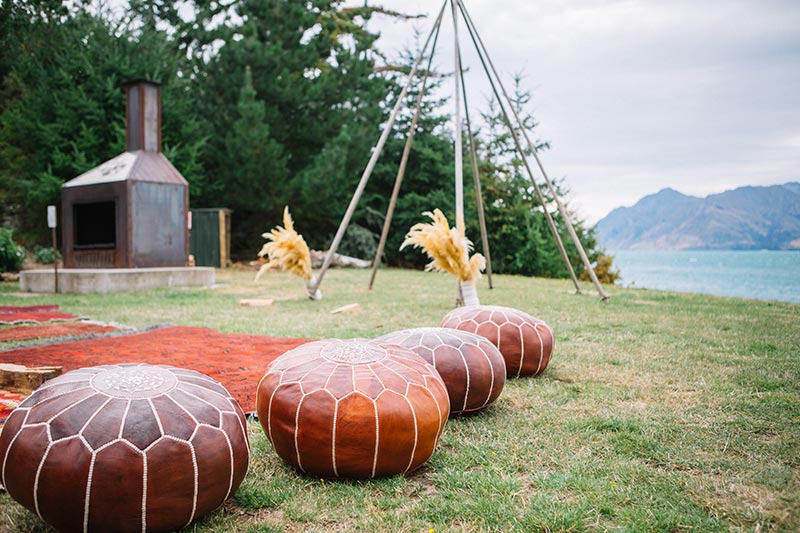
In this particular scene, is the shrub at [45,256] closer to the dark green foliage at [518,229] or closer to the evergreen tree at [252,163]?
the evergreen tree at [252,163]

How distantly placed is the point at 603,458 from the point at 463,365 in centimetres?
86

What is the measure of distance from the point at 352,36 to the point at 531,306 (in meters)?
15.8

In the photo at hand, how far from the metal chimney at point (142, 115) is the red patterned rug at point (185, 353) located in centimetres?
677

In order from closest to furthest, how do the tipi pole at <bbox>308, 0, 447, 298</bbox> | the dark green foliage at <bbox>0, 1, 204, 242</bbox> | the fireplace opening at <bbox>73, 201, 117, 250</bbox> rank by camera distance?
the tipi pole at <bbox>308, 0, 447, 298</bbox> < the fireplace opening at <bbox>73, 201, 117, 250</bbox> < the dark green foliage at <bbox>0, 1, 204, 242</bbox>

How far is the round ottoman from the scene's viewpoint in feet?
12.8

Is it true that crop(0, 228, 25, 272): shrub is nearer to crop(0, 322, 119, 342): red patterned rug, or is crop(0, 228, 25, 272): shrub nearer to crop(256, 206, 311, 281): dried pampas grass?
crop(256, 206, 311, 281): dried pampas grass

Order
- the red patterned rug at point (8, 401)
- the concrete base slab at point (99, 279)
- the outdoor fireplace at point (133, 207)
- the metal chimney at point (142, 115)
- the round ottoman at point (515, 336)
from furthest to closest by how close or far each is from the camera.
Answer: the metal chimney at point (142, 115)
the outdoor fireplace at point (133, 207)
the concrete base slab at point (99, 279)
the round ottoman at point (515, 336)
the red patterned rug at point (8, 401)

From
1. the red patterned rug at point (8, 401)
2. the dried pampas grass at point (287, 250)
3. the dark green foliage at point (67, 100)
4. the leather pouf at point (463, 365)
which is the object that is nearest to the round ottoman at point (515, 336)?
the leather pouf at point (463, 365)

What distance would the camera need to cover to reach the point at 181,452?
1887 mm

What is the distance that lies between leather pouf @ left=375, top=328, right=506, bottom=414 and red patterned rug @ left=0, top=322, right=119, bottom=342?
379 cm

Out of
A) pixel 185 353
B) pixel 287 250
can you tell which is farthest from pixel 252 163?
pixel 185 353

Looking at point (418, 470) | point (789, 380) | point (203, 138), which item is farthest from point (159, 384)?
point (203, 138)

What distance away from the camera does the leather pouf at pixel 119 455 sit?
178cm

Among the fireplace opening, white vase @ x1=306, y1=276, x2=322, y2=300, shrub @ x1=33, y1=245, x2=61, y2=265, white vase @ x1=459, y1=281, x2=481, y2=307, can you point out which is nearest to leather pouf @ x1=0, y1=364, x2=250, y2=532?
white vase @ x1=459, y1=281, x2=481, y2=307
